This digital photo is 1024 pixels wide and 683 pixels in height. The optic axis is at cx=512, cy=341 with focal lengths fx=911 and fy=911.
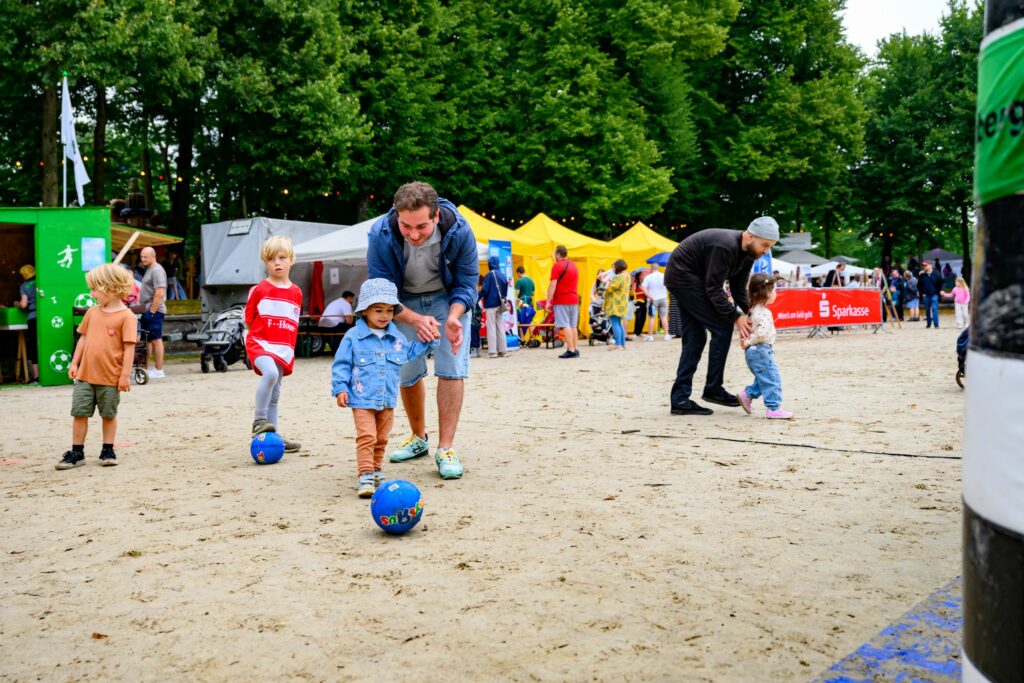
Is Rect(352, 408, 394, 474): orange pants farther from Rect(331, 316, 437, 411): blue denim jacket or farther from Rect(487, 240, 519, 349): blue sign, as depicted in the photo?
Rect(487, 240, 519, 349): blue sign

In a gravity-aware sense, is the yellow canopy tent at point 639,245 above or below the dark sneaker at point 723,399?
above

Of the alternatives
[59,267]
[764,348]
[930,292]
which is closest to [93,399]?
[764,348]

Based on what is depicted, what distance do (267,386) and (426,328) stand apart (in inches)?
84.3

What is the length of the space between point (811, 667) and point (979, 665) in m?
1.13

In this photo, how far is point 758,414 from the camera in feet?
28.8

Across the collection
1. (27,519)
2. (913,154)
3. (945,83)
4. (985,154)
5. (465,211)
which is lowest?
(27,519)

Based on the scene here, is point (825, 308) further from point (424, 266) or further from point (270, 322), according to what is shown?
Result: point (424, 266)

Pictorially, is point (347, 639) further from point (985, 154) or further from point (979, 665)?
point (985, 154)

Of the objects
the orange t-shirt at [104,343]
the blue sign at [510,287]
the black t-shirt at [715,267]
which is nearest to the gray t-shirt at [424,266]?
the orange t-shirt at [104,343]

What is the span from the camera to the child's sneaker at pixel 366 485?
5.28m

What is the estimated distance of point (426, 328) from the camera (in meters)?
5.54

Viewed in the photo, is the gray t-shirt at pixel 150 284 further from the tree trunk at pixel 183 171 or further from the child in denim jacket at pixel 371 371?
the tree trunk at pixel 183 171

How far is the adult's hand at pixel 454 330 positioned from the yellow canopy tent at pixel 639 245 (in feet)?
66.0

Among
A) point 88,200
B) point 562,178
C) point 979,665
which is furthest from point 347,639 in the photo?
point 88,200
